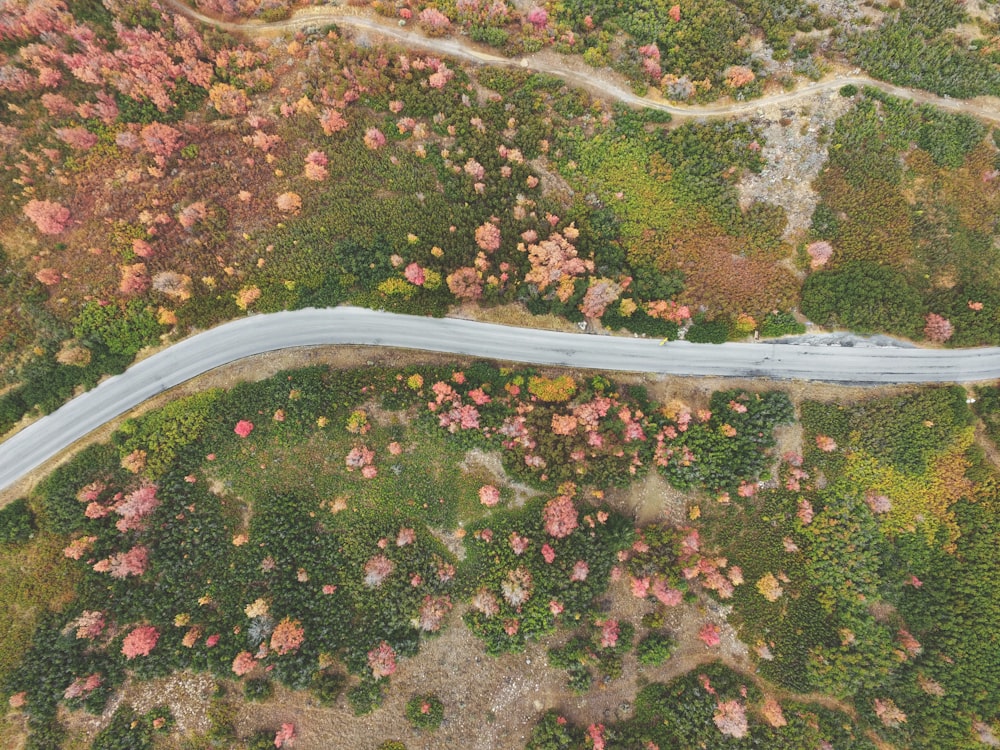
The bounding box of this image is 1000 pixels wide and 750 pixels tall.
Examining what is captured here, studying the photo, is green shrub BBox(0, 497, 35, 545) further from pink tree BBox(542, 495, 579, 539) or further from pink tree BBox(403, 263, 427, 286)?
pink tree BBox(542, 495, 579, 539)

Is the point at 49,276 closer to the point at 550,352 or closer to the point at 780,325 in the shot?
the point at 550,352

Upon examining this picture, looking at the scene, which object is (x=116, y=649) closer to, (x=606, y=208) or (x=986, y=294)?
(x=606, y=208)

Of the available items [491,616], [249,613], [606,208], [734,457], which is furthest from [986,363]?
[249,613]

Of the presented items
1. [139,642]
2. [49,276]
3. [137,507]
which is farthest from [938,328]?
[49,276]

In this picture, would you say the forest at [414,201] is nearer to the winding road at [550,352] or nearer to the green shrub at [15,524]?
the winding road at [550,352]

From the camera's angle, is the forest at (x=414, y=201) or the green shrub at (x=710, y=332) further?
the green shrub at (x=710, y=332)

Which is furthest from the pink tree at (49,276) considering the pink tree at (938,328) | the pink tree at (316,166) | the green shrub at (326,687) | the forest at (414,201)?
the pink tree at (938,328)

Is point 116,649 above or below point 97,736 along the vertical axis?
above
